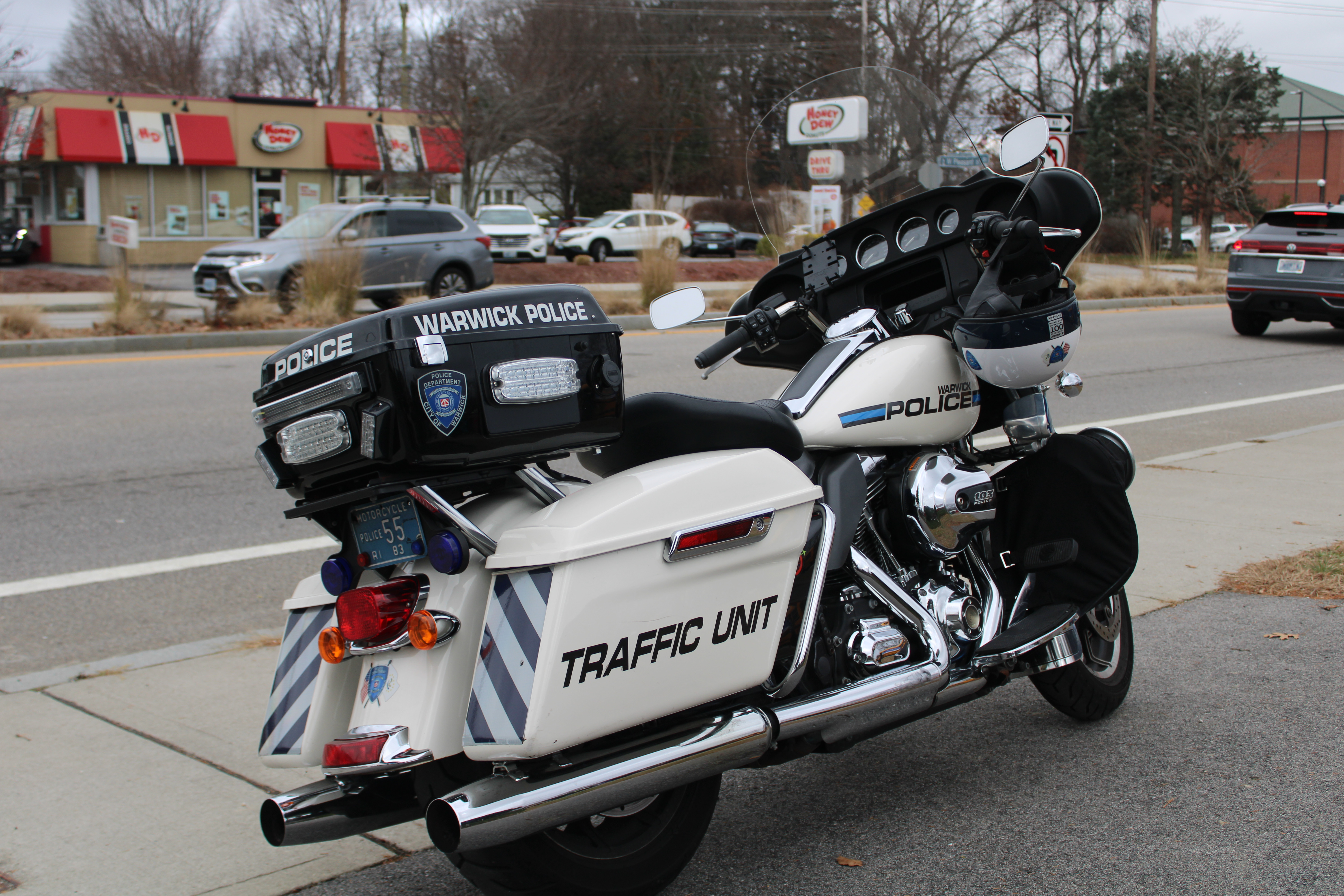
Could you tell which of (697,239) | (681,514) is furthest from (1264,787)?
(697,239)

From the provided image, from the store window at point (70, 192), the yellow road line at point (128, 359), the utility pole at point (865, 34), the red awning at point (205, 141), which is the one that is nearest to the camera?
the yellow road line at point (128, 359)

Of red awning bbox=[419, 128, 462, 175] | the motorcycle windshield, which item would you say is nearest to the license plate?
the motorcycle windshield

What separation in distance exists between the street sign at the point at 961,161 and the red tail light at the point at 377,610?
6.84 feet

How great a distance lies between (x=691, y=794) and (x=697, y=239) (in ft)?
134

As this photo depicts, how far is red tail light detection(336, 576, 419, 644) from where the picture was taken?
8.16ft

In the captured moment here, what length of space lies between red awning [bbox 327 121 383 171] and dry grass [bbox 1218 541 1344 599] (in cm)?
3680

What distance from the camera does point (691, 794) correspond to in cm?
278

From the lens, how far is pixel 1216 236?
195 ft

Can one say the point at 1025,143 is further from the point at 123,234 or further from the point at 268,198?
the point at 268,198

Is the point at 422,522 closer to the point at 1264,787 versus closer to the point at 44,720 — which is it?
Result: the point at 44,720

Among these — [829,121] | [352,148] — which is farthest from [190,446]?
[352,148]

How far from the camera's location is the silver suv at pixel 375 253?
1781 centimetres

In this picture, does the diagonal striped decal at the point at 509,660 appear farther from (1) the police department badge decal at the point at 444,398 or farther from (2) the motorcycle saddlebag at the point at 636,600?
(1) the police department badge decal at the point at 444,398

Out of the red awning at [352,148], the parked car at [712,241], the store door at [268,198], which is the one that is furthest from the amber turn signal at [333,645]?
the parked car at [712,241]
